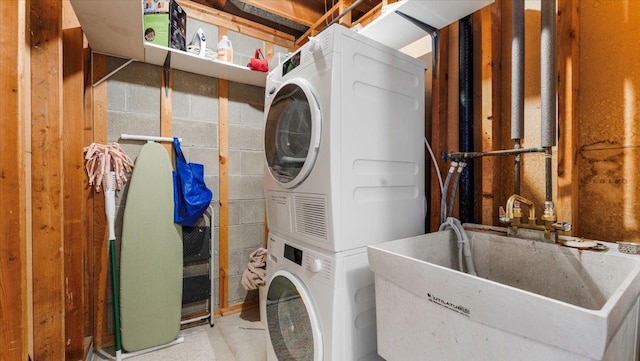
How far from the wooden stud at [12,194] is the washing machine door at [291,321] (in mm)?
943

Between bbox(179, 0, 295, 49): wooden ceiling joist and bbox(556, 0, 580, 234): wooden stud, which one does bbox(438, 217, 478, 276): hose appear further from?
bbox(179, 0, 295, 49): wooden ceiling joist

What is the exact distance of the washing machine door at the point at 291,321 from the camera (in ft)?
3.88

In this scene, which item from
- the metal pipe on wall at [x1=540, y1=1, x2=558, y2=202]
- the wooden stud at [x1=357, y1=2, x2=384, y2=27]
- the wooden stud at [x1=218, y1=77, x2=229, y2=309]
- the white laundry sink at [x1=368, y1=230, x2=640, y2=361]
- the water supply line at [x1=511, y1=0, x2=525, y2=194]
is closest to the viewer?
the white laundry sink at [x1=368, y1=230, x2=640, y2=361]

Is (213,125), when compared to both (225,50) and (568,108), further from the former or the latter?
(568,108)

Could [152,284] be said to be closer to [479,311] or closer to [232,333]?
[232,333]

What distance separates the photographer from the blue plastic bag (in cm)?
216

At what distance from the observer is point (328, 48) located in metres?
1.13

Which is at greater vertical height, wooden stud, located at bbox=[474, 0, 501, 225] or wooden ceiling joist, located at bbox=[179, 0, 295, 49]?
wooden ceiling joist, located at bbox=[179, 0, 295, 49]

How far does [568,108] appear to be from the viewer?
1.17 m

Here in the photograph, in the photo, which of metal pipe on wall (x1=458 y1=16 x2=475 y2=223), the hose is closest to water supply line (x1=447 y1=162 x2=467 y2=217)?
metal pipe on wall (x1=458 y1=16 x2=475 y2=223)

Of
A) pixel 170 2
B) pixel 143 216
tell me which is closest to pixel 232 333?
pixel 143 216

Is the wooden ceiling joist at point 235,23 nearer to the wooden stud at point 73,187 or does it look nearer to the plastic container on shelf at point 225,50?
the plastic container on shelf at point 225,50

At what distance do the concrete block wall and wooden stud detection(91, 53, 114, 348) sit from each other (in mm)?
49

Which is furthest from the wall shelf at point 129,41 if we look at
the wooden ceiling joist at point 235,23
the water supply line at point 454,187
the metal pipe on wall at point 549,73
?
the metal pipe on wall at point 549,73
